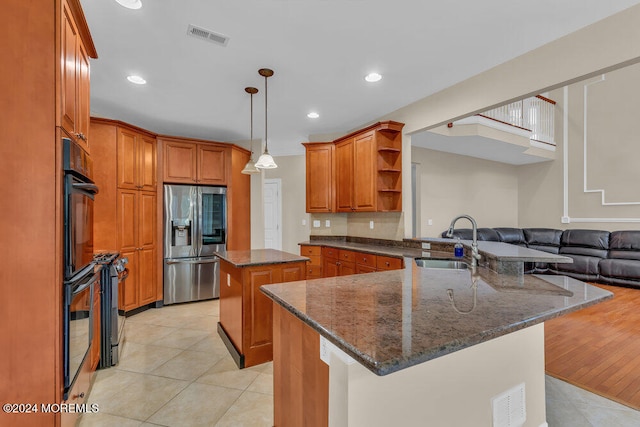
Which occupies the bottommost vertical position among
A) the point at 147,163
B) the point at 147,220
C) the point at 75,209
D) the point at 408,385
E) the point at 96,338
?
the point at 96,338

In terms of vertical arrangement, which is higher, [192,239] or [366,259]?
[192,239]

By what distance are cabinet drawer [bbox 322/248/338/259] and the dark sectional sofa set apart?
5.62 feet

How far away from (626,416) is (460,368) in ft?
5.47

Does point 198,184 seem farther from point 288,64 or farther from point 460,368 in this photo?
point 460,368

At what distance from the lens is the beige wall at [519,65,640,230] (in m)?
5.70

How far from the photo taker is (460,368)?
117 centimetres

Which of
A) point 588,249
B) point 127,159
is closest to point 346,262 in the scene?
point 127,159

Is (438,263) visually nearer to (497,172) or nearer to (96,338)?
(96,338)

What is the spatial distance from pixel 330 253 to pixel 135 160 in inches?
115

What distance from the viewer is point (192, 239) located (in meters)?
4.30

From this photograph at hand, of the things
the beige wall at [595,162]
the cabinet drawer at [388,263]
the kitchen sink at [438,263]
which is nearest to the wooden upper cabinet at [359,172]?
the cabinet drawer at [388,263]

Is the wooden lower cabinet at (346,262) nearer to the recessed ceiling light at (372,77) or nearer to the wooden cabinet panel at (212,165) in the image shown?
the wooden cabinet panel at (212,165)

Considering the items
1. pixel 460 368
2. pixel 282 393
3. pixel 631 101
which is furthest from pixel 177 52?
pixel 631 101

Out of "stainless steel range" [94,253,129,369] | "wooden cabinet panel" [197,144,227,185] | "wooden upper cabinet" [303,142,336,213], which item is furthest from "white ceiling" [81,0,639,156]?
"stainless steel range" [94,253,129,369]
